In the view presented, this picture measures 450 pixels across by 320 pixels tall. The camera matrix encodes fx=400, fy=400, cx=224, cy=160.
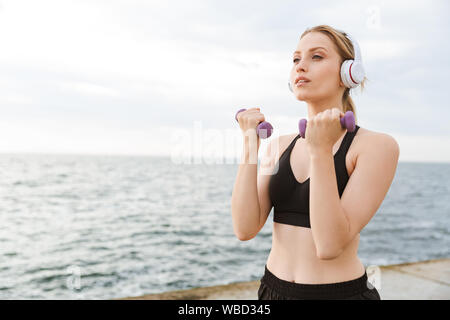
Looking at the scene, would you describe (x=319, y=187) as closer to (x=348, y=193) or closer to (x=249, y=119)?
(x=348, y=193)

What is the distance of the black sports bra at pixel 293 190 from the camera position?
149 cm

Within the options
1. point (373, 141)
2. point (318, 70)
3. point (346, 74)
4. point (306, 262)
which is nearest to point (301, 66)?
point (318, 70)

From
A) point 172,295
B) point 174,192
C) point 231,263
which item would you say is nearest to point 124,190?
point 174,192

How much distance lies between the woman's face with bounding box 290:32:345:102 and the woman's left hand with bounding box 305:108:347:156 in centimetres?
29

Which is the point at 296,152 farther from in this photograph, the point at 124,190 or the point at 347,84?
the point at 124,190

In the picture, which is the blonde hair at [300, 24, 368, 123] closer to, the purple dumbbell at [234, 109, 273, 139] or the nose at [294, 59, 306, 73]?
the nose at [294, 59, 306, 73]

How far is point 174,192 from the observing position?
48.4 metres

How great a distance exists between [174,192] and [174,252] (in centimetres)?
3059

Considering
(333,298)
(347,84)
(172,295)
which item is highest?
(347,84)

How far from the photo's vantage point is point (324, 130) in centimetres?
132

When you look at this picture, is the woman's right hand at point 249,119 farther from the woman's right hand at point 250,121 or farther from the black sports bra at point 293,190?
the black sports bra at point 293,190

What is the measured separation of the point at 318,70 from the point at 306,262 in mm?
746

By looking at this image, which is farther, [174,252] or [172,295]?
[174,252]
